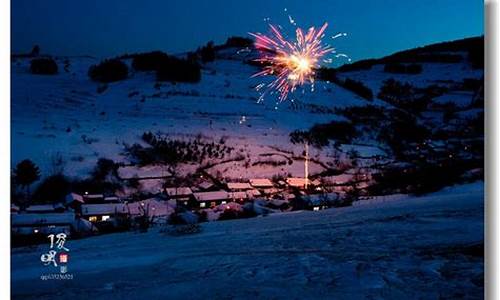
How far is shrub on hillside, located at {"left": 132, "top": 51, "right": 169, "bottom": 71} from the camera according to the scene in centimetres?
489

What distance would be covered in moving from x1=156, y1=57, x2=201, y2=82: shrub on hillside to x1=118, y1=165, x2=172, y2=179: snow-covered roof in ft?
2.24

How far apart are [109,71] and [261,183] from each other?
136cm

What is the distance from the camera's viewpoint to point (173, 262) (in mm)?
4500

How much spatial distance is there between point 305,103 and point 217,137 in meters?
0.74

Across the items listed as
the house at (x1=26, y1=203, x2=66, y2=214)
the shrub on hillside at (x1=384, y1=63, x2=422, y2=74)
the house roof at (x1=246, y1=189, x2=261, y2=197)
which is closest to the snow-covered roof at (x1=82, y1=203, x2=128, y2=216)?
the house at (x1=26, y1=203, x2=66, y2=214)

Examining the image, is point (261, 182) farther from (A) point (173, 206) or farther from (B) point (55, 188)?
(B) point (55, 188)

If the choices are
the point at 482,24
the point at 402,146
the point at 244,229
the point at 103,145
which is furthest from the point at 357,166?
the point at 103,145

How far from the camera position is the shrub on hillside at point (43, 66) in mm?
4637

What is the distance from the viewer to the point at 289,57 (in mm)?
5023

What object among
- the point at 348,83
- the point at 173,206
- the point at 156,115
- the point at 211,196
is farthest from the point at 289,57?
the point at 173,206

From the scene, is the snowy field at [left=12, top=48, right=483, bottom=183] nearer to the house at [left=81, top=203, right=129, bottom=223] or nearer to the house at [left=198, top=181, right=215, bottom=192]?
the house at [left=198, top=181, right=215, bottom=192]

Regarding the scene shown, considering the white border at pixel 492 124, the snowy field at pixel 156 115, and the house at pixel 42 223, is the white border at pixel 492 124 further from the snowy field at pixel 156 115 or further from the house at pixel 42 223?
the house at pixel 42 223

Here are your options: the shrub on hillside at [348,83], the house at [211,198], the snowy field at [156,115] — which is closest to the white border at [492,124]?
the snowy field at [156,115]

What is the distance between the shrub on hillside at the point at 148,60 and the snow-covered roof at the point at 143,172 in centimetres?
73
